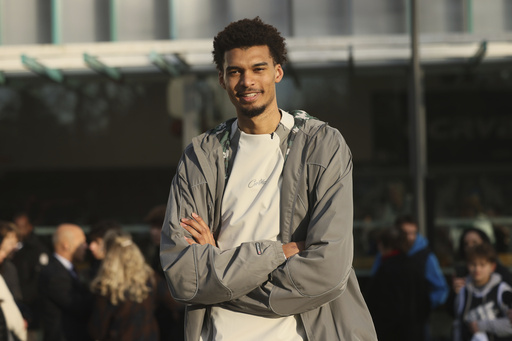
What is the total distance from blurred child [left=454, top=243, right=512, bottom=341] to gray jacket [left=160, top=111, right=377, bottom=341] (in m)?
4.18

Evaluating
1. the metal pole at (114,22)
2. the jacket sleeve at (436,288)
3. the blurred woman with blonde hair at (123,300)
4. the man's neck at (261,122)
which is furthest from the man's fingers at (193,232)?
the metal pole at (114,22)

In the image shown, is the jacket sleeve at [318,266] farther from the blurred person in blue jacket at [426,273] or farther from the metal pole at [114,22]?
the metal pole at [114,22]

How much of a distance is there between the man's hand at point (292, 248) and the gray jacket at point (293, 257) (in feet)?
0.13

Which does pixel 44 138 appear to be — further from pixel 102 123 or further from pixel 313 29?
pixel 313 29

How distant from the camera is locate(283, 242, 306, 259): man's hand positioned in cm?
293

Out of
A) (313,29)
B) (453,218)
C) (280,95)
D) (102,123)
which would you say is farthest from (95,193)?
(453,218)

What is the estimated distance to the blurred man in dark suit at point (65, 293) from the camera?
6.80 meters

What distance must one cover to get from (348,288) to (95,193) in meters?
10.2

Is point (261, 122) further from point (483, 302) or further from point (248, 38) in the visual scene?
point (483, 302)

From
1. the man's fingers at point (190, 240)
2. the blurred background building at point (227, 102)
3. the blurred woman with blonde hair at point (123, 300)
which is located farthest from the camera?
the blurred background building at point (227, 102)

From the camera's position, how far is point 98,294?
253 inches

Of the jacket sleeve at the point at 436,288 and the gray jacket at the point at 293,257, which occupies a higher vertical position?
the gray jacket at the point at 293,257

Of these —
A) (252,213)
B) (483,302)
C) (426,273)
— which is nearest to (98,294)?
(483,302)

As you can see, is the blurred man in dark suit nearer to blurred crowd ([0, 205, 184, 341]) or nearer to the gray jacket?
blurred crowd ([0, 205, 184, 341])
